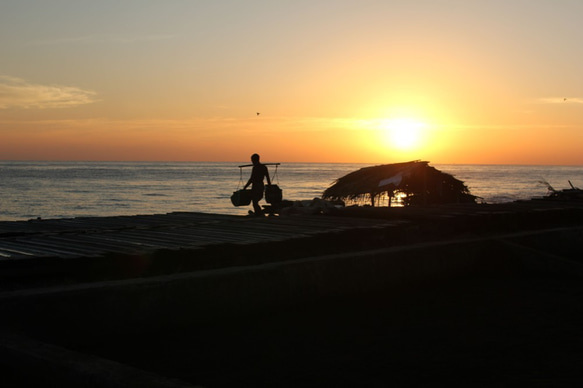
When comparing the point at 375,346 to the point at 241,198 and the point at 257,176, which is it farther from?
the point at 257,176

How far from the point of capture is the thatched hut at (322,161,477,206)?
70.5 ft

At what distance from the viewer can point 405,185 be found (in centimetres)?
2234

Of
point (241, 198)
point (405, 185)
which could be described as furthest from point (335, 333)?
point (405, 185)

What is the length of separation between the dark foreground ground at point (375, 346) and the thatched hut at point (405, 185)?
50.4ft

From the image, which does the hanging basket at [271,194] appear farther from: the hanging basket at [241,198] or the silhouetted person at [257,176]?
the hanging basket at [241,198]

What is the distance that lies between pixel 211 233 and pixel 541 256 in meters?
3.95

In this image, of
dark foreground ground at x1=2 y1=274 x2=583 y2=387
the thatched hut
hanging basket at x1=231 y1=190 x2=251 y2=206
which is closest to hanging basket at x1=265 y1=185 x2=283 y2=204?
hanging basket at x1=231 y1=190 x2=251 y2=206

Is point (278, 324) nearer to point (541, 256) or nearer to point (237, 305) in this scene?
point (237, 305)

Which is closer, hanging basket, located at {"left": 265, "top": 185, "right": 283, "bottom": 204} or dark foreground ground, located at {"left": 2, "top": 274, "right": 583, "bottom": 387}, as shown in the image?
dark foreground ground, located at {"left": 2, "top": 274, "right": 583, "bottom": 387}

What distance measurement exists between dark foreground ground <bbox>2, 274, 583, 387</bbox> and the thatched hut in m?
15.4

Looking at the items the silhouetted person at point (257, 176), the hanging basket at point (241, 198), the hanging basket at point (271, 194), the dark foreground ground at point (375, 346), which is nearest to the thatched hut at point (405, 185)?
the silhouetted person at point (257, 176)

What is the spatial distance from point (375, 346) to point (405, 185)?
18141 mm

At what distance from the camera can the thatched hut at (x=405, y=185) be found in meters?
21.5

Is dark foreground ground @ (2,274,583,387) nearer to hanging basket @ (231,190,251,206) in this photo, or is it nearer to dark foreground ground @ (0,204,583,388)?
dark foreground ground @ (0,204,583,388)
